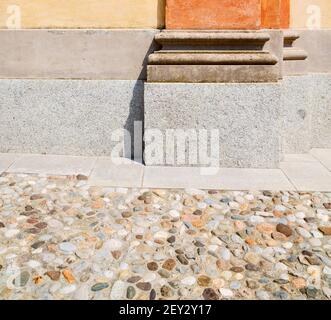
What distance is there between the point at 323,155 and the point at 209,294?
364 centimetres

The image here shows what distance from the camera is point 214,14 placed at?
4.16 m

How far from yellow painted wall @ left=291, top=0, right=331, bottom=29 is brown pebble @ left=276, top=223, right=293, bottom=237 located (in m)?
3.60

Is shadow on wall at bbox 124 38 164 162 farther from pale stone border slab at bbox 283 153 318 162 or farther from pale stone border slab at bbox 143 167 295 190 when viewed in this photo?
pale stone border slab at bbox 283 153 318 162

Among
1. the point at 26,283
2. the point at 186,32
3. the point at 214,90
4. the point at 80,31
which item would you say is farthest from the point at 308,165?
the point at 26,283

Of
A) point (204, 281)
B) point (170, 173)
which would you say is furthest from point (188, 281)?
point (170, 173)

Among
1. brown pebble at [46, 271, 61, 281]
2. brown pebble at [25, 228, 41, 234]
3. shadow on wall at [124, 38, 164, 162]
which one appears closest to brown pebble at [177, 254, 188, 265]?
brown pebble at [46, 271, 61, 281]

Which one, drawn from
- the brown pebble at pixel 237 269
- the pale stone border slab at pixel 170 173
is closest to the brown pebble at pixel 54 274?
the brown pebble at pixel 237 269

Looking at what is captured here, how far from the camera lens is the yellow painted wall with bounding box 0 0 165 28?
14.3 ft

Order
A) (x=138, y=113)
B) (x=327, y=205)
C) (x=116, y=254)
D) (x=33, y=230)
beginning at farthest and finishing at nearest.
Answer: (x=138, y=113)
(x=327, y=205)
(x=33, y=230)
(x=116, y=254)

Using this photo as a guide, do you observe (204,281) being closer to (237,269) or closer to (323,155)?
(237,269)

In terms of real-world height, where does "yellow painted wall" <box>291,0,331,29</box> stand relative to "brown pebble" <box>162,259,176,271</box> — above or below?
above

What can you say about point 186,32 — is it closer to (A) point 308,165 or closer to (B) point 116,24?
(B) point 116,24

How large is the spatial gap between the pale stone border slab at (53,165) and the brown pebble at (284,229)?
214cm

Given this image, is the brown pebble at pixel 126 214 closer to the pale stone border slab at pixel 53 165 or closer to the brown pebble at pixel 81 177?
the brown pebble at pixel 81 177
